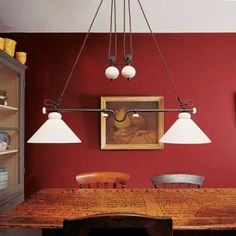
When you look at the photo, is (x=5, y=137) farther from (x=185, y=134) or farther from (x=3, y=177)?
(x=185, y=134)

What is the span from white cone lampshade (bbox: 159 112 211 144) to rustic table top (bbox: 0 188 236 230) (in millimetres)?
397

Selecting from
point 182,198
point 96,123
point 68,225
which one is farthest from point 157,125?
point 68,225

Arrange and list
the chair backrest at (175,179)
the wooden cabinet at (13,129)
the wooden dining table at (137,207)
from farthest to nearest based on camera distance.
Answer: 1. the wooden cabinet at (13,129)
2. the chair backrest at (175,179)
3. the wooden dining table at (137,207)

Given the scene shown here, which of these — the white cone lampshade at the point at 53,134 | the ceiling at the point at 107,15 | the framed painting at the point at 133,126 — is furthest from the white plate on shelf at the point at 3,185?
the ceiling at the point at 107,15

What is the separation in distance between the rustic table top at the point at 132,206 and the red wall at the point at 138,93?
2.92 feet

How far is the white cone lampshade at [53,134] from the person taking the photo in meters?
1.64

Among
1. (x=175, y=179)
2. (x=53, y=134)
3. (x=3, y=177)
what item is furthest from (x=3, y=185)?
(x=175, y=179)

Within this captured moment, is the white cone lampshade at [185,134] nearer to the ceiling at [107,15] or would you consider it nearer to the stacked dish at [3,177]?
the ceiling at [107,15]

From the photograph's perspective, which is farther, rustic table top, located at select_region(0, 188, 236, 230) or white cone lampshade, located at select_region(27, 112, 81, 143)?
white cone lampshade, located at select_region(27, 112, 81, 143)

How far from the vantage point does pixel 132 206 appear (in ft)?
5.82

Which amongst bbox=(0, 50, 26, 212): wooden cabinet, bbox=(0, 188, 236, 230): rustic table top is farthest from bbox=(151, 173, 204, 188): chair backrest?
bbox=(0, 50, 26, 212): wooden cabinet

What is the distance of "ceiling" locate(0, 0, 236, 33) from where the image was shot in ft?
8.23

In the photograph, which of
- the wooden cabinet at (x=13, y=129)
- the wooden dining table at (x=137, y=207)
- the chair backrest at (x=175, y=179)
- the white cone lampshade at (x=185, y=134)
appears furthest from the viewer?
the wooden cabinet at (x=13, y=129)

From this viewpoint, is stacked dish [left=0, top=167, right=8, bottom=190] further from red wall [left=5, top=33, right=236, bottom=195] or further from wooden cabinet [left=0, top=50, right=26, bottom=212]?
red wall [left=5, top=33, right=236, bottom=195]
